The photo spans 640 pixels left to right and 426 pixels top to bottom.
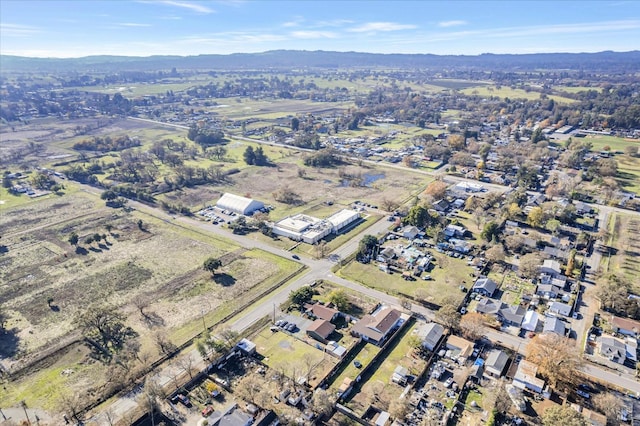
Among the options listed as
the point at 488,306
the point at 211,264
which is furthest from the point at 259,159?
the point at 488,306

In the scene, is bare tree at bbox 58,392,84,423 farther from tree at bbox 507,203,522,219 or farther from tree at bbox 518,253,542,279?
tree at bbox 507,203,522,219

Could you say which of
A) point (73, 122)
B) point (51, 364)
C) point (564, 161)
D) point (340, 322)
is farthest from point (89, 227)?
point (73, 122)

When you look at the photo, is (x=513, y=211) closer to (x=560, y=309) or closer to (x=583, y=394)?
(x=560, y=309)

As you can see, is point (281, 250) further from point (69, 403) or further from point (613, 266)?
point (613, 266)

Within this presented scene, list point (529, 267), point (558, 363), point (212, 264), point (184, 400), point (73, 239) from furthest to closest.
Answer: point (73, 239) < point (212, 264) < point (529, 267) < point (558, 363) < point (184, 400)

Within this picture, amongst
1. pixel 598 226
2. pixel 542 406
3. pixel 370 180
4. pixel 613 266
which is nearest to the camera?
pixel 542 406

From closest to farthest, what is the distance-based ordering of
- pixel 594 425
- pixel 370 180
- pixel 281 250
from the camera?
pixel 594 425
pixel 281 250
pixel 370 180

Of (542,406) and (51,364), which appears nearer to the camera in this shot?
(542,406)

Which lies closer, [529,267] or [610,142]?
[529,267]
